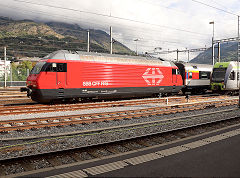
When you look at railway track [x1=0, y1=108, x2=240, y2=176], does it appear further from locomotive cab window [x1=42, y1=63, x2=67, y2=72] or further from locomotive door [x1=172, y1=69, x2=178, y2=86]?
locomotive door [x1=172, y1=69, x2=178, y2=86]

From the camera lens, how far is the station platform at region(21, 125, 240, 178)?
14.4ft

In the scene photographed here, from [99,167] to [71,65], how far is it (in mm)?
11186

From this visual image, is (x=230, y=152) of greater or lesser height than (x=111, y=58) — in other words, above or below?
below

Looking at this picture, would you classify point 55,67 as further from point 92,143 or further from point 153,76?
point 153,76

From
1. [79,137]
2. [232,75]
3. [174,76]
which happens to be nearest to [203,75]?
[232,75]

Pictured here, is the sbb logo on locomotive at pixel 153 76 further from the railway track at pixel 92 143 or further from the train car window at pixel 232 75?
the railway track at pixel 92 143

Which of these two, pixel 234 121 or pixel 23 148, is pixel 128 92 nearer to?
pixel 234 121

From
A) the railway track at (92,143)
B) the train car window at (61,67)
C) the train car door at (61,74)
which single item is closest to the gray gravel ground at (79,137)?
the railway track at (92,143)

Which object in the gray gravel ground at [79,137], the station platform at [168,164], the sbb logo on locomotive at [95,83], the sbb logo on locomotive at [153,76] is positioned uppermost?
the sbb logo on locomotive at [153,76]

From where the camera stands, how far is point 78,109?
13.8 m

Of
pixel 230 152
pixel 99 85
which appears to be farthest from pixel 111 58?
pixel 230 152

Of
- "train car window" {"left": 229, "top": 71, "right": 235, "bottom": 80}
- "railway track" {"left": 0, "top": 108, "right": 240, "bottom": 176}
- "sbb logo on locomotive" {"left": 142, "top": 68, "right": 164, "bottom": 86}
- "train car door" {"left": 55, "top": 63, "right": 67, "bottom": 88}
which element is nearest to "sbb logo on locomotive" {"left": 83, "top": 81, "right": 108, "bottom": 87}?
"train car door" {"left": 55, "top": 63, "right": 67, "bottom": 88}

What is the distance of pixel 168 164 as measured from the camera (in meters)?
4.85

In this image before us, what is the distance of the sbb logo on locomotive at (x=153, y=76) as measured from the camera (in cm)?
1961
